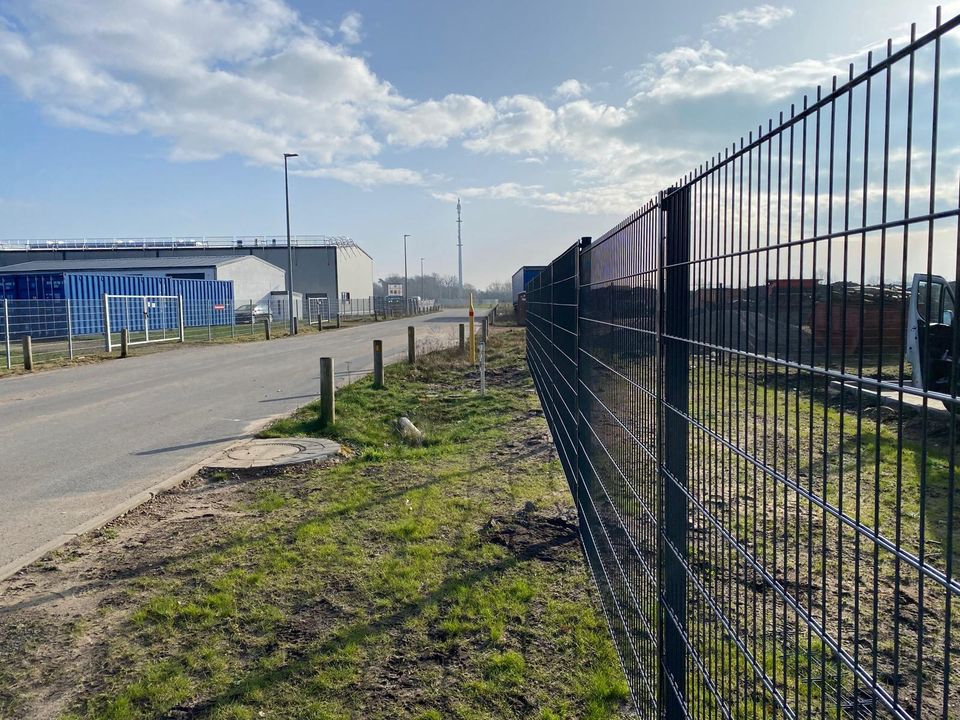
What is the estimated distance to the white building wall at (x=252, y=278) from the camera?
56469mm

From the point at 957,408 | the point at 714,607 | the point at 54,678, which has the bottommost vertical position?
the point at 54,678

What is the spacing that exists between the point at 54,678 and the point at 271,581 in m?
1.39

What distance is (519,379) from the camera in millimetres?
15945

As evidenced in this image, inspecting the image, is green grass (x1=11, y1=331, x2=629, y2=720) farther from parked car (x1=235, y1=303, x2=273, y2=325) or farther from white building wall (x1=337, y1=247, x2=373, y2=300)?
white building wall (x1=337, y1=247, x2=373, y2=300)

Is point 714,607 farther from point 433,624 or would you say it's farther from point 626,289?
point 433,624

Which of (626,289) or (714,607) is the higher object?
(626,289)

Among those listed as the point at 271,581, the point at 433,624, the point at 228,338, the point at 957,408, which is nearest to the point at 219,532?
the point at 271,581

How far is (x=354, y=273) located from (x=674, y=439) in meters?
80.1

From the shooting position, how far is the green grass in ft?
11.5

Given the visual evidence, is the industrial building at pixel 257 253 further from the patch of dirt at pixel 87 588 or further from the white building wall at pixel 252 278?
the patch of dirt at pixel 87 588

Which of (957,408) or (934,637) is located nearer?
(957,408)

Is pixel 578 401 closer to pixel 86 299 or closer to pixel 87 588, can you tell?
pixel 87 588

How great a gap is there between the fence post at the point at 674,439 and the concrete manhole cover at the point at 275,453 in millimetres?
5789

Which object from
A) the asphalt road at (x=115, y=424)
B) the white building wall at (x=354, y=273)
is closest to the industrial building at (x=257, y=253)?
the white building wall at (x=354, y=273)
